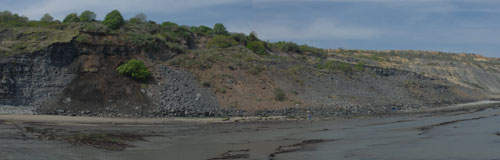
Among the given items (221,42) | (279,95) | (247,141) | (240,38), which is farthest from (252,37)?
(247,141)

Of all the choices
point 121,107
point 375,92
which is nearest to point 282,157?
point 121,107

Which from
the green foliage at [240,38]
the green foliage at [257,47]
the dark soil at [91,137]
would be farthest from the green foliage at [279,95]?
the green foliage at [240,38]

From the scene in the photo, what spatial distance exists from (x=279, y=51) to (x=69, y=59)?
4318 cm

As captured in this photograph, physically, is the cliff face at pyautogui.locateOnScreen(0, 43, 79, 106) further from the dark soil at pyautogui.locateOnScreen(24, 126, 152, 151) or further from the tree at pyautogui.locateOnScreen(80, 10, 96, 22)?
the tree at pyautogui.locateOnScreen(80, 10, 96, 22)

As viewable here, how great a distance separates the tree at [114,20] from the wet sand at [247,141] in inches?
1246

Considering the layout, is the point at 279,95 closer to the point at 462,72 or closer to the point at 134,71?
the point at 134,71

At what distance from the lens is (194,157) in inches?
648

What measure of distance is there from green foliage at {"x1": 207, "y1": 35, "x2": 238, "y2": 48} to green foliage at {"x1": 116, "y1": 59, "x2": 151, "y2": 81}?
25779 millimetres

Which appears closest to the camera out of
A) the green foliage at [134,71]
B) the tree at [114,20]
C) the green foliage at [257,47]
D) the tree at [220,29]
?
the green foliage at [134,71]

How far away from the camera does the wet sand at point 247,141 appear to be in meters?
16.3

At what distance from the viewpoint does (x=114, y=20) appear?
59656 millimetres

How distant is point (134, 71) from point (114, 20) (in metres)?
23.6

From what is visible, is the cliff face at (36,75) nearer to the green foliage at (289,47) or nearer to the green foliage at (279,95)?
the green foliage at (279,95)

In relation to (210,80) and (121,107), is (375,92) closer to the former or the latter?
(210,80)
